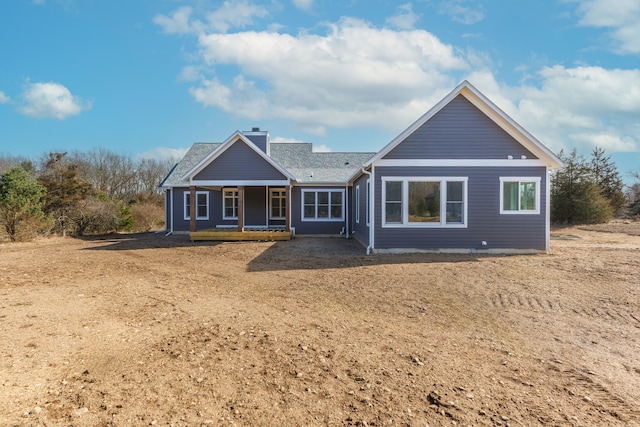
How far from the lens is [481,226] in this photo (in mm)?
12758

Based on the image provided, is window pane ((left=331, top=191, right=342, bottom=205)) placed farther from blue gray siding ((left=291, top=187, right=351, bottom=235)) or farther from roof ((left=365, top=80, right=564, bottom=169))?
roof ((left=365, top=80, right=564, bottom=169))

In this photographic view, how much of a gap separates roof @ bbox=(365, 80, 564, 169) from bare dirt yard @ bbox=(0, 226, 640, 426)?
4277 millimetres

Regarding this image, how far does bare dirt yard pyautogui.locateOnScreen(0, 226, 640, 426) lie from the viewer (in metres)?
3.36

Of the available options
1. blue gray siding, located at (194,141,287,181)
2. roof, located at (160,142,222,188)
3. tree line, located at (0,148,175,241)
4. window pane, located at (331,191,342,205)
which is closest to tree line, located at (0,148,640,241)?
tree line, located at (0,148,175,241)

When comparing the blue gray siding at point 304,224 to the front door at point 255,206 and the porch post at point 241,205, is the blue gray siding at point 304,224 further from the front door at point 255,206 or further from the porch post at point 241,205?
the porch post at point 241,205

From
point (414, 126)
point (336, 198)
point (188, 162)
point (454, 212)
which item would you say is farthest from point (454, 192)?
point (188, 162)

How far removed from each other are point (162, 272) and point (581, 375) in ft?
29.4

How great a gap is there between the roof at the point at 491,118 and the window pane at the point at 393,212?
5.14 ft

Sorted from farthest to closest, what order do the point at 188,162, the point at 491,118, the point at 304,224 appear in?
the point at 188,162 < the point at 304,224 < the point at 491,118

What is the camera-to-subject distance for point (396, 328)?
5590 millimetres

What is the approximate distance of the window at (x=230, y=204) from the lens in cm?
2044

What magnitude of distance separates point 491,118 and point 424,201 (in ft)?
11.5

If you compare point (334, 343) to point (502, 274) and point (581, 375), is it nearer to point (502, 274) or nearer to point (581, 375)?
point (581, 375)

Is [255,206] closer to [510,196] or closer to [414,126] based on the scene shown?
[414,126]
